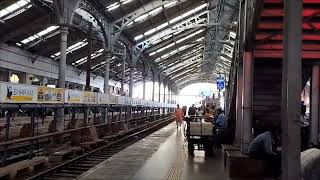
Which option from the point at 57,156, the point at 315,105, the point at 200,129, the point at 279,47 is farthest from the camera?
the point at 200,129

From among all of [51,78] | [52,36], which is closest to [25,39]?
[52,36]

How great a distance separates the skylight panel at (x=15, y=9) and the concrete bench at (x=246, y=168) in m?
19.2

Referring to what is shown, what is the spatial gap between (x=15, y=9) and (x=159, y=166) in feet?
60.7

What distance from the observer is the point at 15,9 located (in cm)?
A: 2642

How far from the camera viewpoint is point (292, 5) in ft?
20.4

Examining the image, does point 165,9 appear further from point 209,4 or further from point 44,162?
point 44,162

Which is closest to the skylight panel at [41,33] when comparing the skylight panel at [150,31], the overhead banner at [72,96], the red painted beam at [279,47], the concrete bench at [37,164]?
the skylight panel at [150,31]

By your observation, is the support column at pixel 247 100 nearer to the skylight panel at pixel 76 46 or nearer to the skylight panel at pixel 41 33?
the skylight panel at pixel 41 33

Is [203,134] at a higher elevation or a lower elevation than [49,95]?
lower

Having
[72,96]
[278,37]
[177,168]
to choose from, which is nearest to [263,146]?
[177,168]

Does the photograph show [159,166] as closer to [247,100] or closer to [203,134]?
[247,100]

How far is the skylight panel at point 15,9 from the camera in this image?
1013 inches

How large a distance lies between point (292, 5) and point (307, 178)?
2.44 meters

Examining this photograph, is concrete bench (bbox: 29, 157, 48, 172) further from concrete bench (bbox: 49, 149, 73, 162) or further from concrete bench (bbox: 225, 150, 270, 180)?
concrete bench (bbox: 225, 150, 270, 180)
